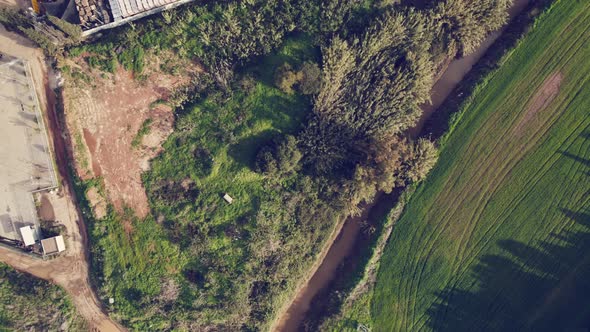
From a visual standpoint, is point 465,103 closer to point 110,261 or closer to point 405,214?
point 405,214

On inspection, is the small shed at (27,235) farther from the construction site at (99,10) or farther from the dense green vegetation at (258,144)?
the construction site at (99,10)

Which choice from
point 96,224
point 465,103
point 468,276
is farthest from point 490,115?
point 96,224

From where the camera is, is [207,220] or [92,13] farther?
[207,220]

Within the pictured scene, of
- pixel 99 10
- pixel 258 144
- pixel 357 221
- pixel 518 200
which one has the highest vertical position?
pixel 99 10

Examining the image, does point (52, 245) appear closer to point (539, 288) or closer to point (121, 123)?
point (121, 123)

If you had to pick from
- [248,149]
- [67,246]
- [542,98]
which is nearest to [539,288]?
[542,98]

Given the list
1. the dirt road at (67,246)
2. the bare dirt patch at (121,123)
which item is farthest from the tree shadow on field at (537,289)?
the dirt road at (67,246)

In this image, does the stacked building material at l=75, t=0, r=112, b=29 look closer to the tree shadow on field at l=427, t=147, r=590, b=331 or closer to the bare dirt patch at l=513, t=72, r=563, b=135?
the bare dirt patch at l=513, t=72, r=563, b=135
